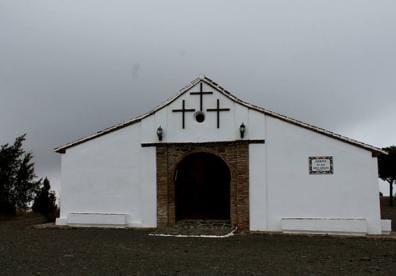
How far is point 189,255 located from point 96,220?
6.31 m

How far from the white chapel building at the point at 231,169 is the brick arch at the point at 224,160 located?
0.03m

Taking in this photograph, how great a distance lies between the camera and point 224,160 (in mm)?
14141

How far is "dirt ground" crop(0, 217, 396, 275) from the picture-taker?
774 cm

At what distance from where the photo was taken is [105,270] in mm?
7633

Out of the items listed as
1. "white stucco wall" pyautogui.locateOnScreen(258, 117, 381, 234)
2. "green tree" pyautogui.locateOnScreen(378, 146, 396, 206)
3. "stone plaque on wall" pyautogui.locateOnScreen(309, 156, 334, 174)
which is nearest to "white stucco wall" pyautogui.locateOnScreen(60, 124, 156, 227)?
"white stucco wall" pyautogui.locateOnScreen(258, 117, 381, 234)

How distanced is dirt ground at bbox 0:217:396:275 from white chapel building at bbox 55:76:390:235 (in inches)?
41.1

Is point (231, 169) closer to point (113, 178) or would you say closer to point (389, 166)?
point (113, 178)

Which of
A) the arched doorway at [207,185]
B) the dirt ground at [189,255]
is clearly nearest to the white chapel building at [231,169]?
the dirt ground at [189,255]

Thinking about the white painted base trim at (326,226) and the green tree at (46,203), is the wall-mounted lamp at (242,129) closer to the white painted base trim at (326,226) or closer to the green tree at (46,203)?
the white painted base trim at (326,226)

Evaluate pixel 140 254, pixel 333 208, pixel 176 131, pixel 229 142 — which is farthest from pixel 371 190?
pixel 140 254

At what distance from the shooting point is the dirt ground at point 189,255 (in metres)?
7.74

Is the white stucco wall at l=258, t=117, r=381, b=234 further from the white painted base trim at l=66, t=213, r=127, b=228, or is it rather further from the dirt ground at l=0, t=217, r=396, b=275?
the white painted base trim at l=66, t=213, r=127, b=228

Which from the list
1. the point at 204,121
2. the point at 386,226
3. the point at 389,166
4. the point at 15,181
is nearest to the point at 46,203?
the point at 15,181

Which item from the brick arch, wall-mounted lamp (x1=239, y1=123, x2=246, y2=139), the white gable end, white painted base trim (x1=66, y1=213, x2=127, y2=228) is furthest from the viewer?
white painted base trim (x1=66, y1=213, x2=127, y2=228)
